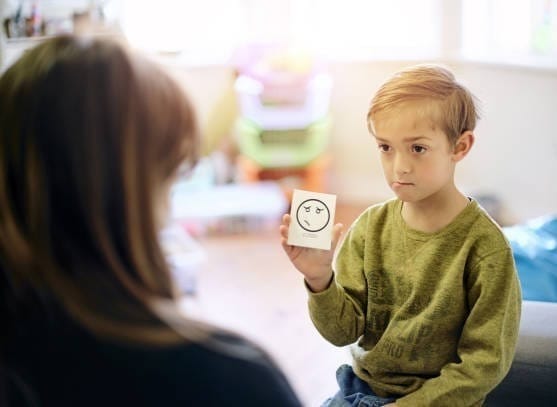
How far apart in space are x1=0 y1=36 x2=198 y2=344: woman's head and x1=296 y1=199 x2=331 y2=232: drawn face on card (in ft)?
1.43

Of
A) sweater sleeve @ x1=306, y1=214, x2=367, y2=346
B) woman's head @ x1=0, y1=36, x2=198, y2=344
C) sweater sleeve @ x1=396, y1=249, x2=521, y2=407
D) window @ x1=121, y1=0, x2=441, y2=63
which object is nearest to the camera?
woman's head @ x1=0, y1=36, x2=198, y2=344

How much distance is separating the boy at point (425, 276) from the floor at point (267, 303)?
35.0 inches

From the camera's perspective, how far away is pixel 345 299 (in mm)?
1299

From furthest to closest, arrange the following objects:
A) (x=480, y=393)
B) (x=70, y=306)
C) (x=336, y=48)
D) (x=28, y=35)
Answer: (x=336, y=48) < (x=28, y=35) < (x=480, y=393) < (x=70, y=306)

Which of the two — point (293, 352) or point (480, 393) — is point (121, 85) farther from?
point (293, 352)

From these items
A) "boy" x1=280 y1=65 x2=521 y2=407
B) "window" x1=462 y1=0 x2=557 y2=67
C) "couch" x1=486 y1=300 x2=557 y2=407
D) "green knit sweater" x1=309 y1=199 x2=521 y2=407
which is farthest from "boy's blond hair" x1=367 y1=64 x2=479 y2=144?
"window" x1=462 y1=0 x2=557 y2=67

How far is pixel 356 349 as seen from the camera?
132cm

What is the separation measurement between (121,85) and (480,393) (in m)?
0.74

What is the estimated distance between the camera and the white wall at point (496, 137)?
3.19 metres

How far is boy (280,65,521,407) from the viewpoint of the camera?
117 centimetres

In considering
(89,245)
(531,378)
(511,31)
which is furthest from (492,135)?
(89,245)

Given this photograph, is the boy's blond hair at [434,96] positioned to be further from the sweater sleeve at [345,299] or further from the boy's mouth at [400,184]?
the sweater sleeve at [345,299]

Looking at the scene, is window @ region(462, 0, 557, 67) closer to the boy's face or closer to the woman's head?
the boy's face

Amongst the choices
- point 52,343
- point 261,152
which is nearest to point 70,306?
point 52,343
